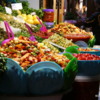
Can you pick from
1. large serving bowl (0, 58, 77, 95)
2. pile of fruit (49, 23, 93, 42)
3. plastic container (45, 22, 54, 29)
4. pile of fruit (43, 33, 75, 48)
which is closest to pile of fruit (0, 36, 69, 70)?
large serving bowl (0, 58, 77, 95)

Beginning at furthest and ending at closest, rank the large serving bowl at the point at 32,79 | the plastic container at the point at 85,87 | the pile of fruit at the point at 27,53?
the plastic container at the point at 85,87, the pile of fruit at the point at 27,53, the large serving bowl at the point at 32,79

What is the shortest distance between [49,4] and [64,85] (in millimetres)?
8425

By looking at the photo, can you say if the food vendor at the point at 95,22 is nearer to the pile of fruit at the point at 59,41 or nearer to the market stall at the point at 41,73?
the pile of fruit at the point at 59,41

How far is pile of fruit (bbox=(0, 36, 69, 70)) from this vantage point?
2561 mm

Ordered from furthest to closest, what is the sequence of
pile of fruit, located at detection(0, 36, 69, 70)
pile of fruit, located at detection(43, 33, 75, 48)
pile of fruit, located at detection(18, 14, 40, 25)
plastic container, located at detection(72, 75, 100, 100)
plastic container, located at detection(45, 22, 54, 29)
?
1. plastic container, located at detection(45, 22, 54, 29)
2. pile of fruit, located at detection(18, 14, 40, 25)
3. pile of fruit, located at detection(43, 33, 75, 48)
4. plastic container, located at detection(72, 75, 100, 100)
5. pile of fruit, located at detection(0, 36, 69, 70)

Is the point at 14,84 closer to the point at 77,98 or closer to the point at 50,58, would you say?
the point at 50,58

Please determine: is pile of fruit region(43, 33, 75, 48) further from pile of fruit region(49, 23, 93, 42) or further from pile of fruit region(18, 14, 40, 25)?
pile of fruit region(18, 14, 40, 25)

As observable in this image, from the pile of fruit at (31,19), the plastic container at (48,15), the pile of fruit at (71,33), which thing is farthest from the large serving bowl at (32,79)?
the plastic container at (48,15)

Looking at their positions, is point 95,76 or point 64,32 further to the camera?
point 64,32

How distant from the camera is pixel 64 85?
8.36 ft

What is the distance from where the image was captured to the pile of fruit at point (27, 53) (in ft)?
8.40

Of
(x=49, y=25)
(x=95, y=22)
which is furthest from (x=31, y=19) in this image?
(x=95, y=22)

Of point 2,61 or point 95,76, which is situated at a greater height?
point 2,61

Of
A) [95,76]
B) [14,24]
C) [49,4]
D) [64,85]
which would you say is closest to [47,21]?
[49,4]
